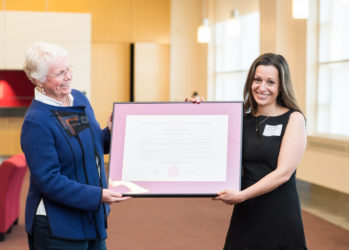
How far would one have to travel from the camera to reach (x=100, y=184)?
231cm

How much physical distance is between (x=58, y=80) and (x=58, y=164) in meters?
0.35

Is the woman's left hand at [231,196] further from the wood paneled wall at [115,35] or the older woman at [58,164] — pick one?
the wood paneled wall at [115,35]

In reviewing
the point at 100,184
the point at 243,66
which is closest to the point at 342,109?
the point at 243,66

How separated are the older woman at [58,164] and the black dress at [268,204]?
68cm

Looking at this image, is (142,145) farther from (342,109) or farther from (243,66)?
(243,66)

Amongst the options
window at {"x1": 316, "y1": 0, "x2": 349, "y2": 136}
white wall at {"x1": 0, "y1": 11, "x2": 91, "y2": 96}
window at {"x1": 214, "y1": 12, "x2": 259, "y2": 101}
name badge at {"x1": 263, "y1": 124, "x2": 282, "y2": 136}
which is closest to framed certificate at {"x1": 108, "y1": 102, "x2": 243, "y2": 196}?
name badge at {"x1": 263, "y1": 124, "x2": 282, "y2": 136}

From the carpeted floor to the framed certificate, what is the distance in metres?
2.68

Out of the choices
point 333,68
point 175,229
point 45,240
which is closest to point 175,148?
point 45,240

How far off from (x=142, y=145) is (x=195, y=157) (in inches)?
10.6

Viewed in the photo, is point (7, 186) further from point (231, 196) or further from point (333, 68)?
point (333, 68)

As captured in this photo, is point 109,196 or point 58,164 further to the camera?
point 109,196

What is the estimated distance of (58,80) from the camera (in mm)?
2127

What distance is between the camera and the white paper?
97.3 inches

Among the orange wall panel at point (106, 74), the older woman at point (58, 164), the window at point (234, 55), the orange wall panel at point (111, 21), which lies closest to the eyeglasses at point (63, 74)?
the older woman at point (58, 164)
